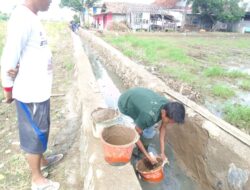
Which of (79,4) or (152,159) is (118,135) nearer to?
(152,159)

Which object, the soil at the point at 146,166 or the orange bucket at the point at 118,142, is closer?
the orange bucket at the point at 118,142

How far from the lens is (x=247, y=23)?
3105cm

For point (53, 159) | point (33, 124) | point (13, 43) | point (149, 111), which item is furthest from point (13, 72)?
point (149, 111)

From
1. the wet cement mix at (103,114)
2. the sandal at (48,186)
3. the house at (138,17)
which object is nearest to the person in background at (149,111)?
the wet cement mix at (103,114)

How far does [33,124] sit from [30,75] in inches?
18.8

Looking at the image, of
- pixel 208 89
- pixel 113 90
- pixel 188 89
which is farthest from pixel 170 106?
pixel 113 90

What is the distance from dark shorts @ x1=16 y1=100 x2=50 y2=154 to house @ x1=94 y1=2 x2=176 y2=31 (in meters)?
27.0

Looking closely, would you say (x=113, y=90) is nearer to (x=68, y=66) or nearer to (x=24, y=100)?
(x=68, y=66)

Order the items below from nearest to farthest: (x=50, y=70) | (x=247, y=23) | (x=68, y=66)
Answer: (x=50, y=70)
(x=68, y=66)
(x=247, y=23)

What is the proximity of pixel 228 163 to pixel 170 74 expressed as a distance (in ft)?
16.0

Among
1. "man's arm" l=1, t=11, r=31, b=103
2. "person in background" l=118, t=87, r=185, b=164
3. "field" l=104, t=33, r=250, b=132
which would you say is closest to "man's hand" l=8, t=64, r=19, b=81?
"man's arm" l=1, t=11, r=31, b=103

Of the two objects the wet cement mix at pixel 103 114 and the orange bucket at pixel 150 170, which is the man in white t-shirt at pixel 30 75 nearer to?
the wet cement mix at pixel 103 114

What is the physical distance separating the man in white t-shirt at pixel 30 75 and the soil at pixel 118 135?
637mm

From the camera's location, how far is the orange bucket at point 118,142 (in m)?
2.26
